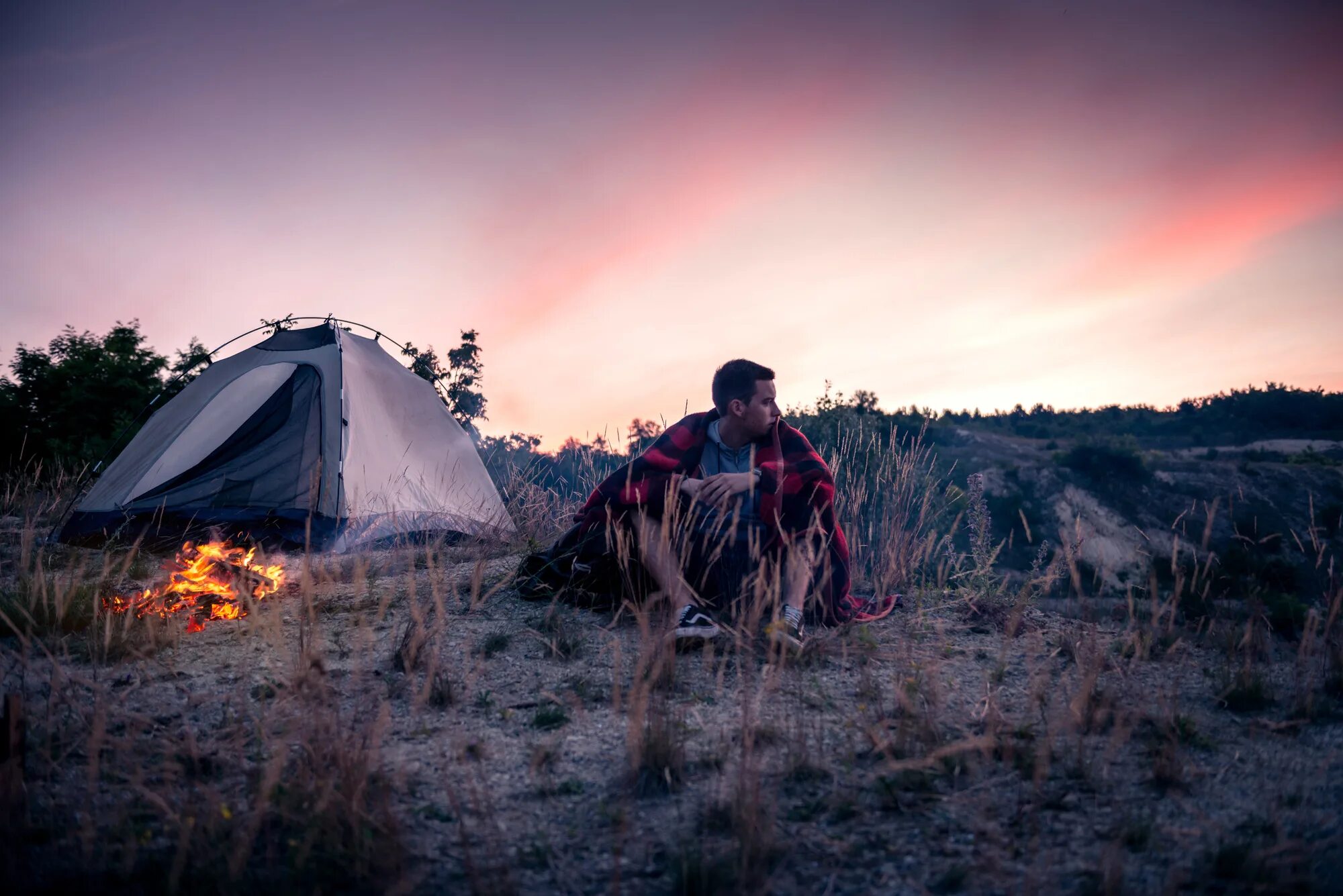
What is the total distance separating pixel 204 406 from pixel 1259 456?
31408 mm

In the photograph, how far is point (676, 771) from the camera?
6.00 feet

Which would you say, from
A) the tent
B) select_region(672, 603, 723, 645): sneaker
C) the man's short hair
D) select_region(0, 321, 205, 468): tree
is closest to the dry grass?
select_region(672, 603, 723, 645): sneaker

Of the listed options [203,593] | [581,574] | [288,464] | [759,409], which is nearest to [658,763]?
[581,574]

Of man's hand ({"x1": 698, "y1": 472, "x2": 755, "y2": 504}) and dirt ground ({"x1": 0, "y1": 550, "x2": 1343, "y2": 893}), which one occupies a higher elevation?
man's hand ({"x1": 698, "y1": 472, "x2": 755, "y2": 504})

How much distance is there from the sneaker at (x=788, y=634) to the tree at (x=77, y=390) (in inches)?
482

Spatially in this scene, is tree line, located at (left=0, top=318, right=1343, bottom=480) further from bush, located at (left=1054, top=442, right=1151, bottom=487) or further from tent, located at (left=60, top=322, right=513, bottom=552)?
bush, located at (left=1054, top=442, right=1151, bottom=487)

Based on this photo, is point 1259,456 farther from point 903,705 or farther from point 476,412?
point 903,705

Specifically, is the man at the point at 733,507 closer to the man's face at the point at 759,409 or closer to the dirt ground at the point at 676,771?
the man's face at the point at 759,409

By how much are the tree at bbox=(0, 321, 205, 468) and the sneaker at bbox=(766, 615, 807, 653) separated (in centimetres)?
1225

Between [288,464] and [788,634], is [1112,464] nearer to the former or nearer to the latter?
[788,634]

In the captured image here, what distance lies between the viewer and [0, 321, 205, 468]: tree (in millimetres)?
11480

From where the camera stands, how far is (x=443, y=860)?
4.99ft

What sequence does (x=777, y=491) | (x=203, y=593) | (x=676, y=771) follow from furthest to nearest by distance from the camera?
(x=203, y=593) → (x=777, y=491) → (x=676, y=771)

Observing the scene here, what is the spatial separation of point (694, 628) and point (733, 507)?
0.71 meters
